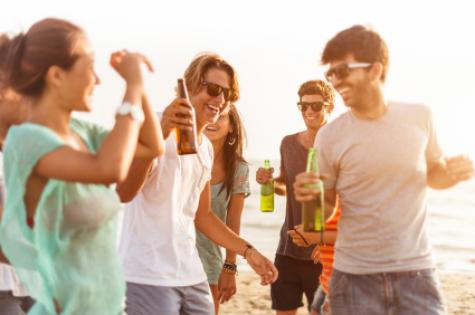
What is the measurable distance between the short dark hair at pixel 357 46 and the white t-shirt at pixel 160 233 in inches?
41.6

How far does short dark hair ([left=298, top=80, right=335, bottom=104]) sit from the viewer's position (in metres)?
7.45

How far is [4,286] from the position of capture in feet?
15.0

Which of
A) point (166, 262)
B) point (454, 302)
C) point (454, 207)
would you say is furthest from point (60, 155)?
point (454, 207)

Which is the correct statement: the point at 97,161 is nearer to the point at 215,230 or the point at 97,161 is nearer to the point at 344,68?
the point at 344,68

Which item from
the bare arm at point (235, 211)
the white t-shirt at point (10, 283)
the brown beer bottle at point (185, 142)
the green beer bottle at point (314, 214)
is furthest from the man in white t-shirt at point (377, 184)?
the bare arm at point (235, 211)

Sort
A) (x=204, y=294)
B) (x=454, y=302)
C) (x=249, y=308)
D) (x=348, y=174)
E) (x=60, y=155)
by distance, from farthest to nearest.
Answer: (x=454, y=302) < (x=249, y=308) < (x=204, y=294) < (x=348, y=174) < (x=60, y=155)

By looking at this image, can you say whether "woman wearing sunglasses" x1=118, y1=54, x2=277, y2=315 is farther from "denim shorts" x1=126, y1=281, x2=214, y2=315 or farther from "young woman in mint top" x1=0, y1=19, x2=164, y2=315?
"young woman in mint top" x1=0, y1=19, x2=164, y2=315

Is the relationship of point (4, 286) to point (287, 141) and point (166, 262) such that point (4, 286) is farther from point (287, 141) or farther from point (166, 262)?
point (287, 141)

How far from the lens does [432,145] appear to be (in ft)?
Answer: 14.7

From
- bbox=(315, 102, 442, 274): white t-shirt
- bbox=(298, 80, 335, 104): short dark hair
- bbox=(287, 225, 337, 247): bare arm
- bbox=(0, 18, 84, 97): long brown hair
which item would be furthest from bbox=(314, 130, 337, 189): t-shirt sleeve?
bbox=(298, 80, 335, 104): short dark hair

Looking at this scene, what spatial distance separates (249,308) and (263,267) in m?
Result: 7.32

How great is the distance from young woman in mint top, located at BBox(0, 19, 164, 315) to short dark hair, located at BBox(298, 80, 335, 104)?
4266 mm

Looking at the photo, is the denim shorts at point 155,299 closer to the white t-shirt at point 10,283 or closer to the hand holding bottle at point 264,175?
the white t-shirt at point 10,283

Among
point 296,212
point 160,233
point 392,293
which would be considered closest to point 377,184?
point 392,293
